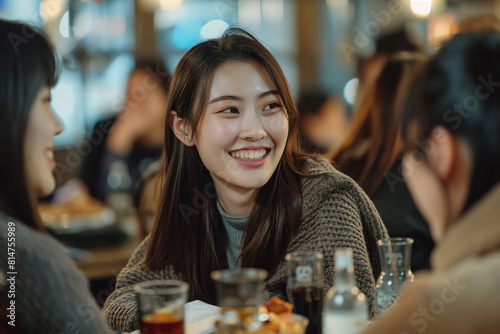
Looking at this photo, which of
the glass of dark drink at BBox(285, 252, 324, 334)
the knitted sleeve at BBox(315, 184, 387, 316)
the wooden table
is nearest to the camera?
the glass of dark drink at BBox(285, 252, 324, 334)

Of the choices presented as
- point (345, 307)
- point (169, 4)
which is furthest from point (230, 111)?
point (169, 4)

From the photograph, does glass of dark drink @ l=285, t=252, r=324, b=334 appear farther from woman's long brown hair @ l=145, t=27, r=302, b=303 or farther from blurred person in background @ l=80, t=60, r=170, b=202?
blurred person in background @ l=80, t=60, r=170, b=202

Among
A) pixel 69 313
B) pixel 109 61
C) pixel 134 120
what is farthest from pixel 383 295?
pixel 109 61

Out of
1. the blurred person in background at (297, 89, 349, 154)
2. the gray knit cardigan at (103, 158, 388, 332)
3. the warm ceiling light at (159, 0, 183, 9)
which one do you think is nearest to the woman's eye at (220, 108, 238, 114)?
the gray knit cardigan at (103, 158, 388, 332)

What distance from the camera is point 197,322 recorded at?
1.30m

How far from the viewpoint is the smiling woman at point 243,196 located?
1.65 meters

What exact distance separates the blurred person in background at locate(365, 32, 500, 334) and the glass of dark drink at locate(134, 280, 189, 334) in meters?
0.33

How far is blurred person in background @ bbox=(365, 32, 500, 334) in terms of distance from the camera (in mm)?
982

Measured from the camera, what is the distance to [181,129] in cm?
183

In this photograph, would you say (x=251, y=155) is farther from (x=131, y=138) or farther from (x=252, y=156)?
(x=131, y=138)

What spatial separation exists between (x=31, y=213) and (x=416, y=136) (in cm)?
72

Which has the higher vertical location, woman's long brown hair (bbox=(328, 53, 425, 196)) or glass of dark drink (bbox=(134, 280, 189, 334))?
woman's long brown hair (bbox=(328, 53, 425, 196))

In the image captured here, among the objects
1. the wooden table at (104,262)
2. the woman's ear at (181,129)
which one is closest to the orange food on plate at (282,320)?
the woman's ear at (181,129)

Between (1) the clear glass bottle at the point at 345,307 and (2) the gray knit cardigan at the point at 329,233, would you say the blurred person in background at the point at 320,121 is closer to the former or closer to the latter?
(2) the gray knit cardigan at the point at 329,233
